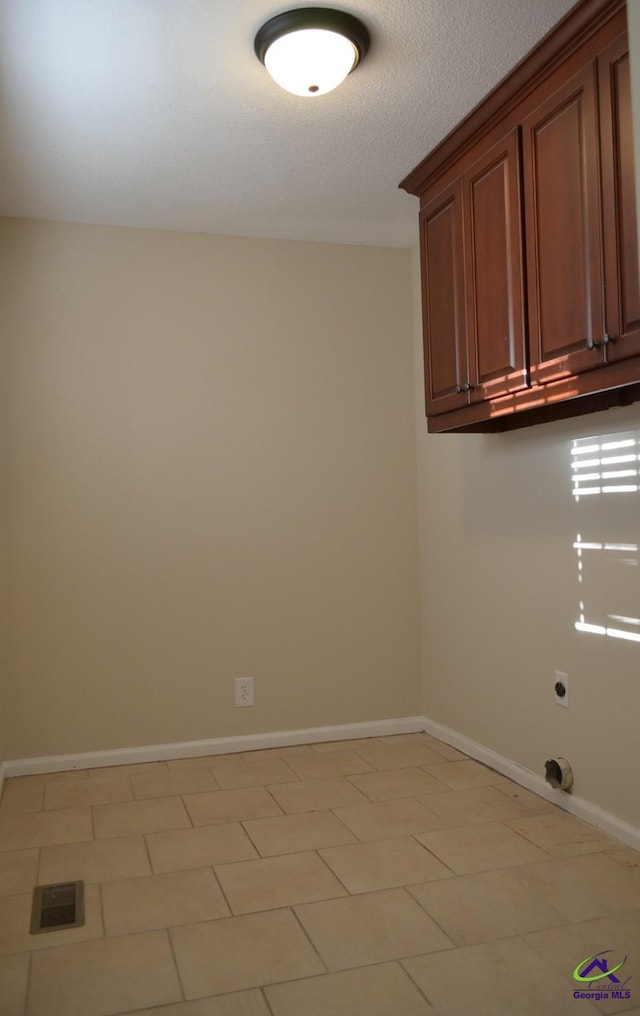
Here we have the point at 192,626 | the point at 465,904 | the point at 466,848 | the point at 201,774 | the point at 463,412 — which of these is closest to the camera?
the point at 465,904

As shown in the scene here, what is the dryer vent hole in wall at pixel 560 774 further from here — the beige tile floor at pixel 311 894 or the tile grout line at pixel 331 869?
the tile grout line at pixel 331 869

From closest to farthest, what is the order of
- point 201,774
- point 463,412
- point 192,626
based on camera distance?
point 463,412
point 201,774
point 192,626

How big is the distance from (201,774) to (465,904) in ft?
4.83

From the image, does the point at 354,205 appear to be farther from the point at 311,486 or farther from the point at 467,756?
the point at 467,756

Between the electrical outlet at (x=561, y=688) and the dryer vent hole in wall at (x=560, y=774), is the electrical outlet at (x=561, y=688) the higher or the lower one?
the higher one

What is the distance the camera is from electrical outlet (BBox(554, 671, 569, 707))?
2830 millimetres

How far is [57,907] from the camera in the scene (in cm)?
219

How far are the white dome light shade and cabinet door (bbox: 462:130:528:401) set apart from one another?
22.7 inches

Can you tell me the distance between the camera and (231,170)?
3.09 m

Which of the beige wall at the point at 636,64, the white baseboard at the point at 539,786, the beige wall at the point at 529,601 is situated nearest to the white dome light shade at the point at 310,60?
the beige wall at the point at 636,64

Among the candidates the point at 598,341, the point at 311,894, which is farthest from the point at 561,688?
the point at 598,341

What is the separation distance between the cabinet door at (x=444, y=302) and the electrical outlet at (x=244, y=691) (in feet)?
4.73

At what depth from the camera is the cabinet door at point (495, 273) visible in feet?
8.39

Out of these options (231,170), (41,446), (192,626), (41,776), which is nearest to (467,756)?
(192,626)
